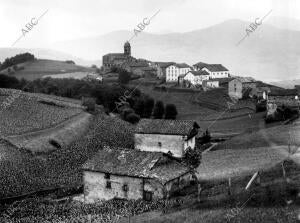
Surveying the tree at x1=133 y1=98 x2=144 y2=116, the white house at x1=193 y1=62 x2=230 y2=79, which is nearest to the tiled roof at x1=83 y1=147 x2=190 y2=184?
the tree at x1=133 y1=98 x2=144 y2=116

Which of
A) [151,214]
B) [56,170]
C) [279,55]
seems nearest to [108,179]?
[151,214]

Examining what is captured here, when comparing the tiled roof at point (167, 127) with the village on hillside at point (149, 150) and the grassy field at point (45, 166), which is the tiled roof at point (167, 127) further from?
the grassy field at point (45, 166)

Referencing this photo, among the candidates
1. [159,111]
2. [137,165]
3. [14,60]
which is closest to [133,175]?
[137,165]

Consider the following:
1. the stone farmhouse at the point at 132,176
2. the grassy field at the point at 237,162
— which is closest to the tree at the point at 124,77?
the grassy field at the point at 237,162

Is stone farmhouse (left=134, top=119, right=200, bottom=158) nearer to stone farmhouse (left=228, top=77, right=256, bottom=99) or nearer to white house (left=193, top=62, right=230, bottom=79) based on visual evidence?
stone farmhouse (left=228, top=77, right=256, bottom=99)

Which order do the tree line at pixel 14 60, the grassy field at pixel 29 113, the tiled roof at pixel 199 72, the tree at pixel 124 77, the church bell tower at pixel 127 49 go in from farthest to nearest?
the tree line at pixel 14 60 → the church bell tower at pixel 127 49 → the tree at pixel 124 77 → the tiled roof at pixel 199 72 → the grassy field at pixel 29 113

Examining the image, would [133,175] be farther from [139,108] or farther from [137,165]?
[139,108]
